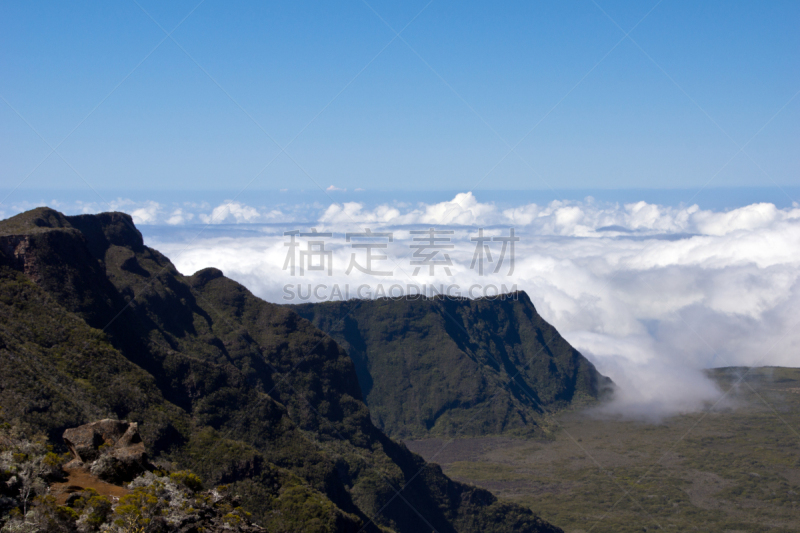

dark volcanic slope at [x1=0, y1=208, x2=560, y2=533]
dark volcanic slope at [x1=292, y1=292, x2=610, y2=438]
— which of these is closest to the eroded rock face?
dark volcanic slope at [x1=0, y1=208, x2=560, y2=533]

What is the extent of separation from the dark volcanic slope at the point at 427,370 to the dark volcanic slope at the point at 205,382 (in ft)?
246

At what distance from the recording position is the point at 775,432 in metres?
173

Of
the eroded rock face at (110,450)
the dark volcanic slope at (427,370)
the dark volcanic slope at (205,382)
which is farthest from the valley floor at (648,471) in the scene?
the eroded rock face at (110,450)

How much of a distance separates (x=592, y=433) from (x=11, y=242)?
15865cm

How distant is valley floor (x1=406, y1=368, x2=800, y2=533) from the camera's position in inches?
4419

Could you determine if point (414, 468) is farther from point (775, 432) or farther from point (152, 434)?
point (775, 432)

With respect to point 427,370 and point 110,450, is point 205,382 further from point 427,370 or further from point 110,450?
point 427,370

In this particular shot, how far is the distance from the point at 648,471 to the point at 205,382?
117881 mm

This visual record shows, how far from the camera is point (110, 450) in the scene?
25.8 meters

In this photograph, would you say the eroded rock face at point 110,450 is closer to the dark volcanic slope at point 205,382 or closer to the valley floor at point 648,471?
the dark volcanic slope at point 205,382

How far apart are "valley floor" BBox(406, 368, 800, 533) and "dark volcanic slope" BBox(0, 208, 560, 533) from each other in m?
38.0

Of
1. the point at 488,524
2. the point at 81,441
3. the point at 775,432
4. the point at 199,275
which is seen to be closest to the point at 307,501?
the point at 81,441

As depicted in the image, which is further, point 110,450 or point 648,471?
point 648,471

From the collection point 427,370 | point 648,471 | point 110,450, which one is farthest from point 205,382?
point 648,471
